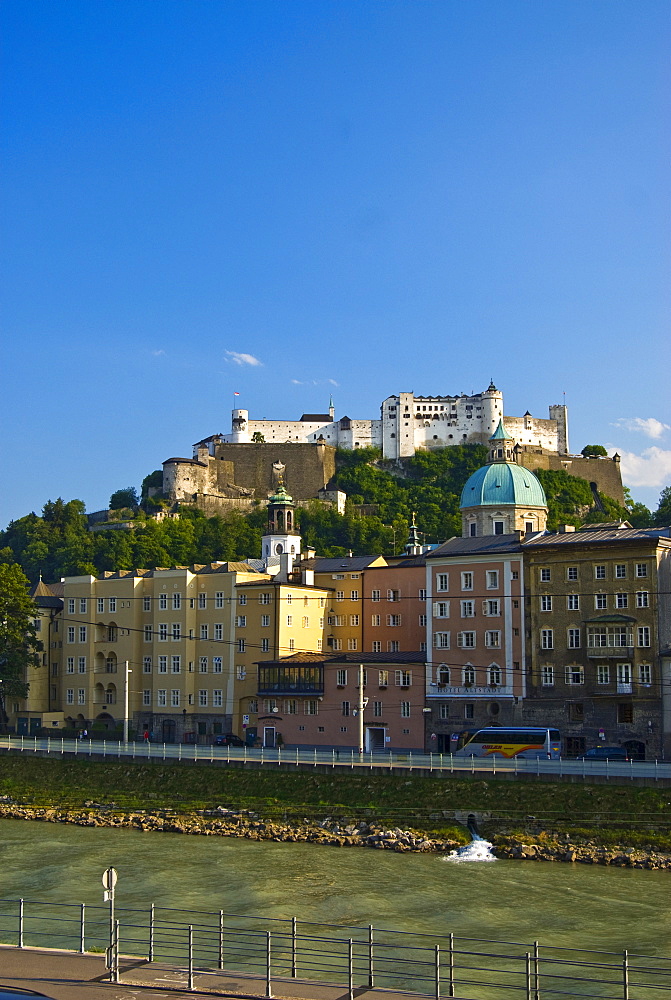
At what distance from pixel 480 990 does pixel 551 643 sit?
37558 mm

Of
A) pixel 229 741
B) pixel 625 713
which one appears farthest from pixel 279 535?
pixel 625 713

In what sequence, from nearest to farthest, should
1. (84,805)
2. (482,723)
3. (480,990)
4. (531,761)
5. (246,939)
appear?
1. (480,990)
2. (246,939)
3. (531,761)
4. (84,805)
5. (482,723)

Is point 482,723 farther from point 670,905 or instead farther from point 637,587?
point 670,905

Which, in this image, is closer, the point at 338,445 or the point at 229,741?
the point at 229,741

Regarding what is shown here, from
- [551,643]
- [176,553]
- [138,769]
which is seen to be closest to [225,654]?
[138,769]

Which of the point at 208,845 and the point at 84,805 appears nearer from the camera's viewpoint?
the point at 208,845

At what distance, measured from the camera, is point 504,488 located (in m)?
84.1

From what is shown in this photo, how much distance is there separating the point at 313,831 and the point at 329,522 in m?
104

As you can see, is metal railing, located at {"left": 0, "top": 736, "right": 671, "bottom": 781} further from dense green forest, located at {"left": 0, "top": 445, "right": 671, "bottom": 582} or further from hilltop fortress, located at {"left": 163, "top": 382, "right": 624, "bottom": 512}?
hilltop fortress, located at {"left": 163, "top": 382, "right": 624, "bottom": 512}

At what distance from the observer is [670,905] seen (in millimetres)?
34531

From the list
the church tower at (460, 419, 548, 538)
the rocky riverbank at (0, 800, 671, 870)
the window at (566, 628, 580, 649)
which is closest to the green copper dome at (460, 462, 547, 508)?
the church tower at (460, 419, 548, 538)

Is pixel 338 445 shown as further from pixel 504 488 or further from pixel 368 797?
pixel 368 797

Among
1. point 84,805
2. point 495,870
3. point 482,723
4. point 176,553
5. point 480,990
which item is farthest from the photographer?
point 176,553

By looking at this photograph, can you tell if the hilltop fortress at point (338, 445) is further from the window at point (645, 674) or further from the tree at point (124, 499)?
the window at point (645, 674)
